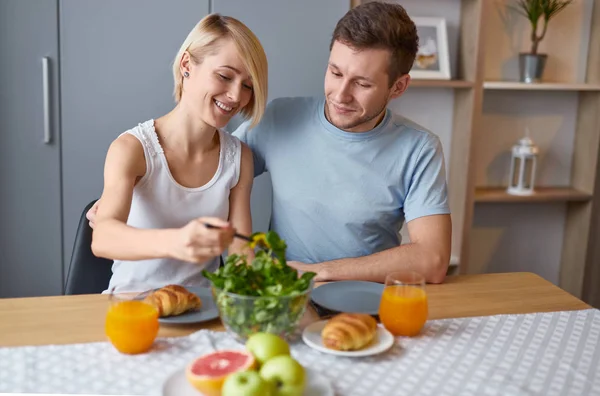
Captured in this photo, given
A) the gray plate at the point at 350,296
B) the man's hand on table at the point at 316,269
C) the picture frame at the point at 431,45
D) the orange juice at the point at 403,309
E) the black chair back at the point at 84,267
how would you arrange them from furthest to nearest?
the picture frame at the point at 431,45
the black chair back at the point at 84,267
the man's hand on table at the point at 316,269
the gray plate at the point at 350,296
the orange juice at the point at 403,309

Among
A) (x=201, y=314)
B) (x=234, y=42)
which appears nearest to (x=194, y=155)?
(x=234, y=42)

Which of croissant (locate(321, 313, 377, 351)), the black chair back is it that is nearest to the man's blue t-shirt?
the black chair back

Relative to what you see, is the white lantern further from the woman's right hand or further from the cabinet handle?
the woman's right hand

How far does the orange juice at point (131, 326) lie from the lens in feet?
3.86

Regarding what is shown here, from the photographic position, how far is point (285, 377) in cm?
100

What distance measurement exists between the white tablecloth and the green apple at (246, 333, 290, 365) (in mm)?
120

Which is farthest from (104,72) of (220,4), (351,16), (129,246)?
(129,246)

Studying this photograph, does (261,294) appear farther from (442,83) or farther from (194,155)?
(442,83)

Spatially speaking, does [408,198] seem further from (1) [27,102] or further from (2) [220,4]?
(1) [27,102]

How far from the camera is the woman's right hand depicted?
1158 millimetres

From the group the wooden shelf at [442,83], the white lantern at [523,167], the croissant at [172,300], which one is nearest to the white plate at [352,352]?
the croissant at [172,300]

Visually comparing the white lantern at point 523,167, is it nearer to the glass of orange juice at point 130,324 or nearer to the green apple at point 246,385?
the glass of orange juice at point 130,324

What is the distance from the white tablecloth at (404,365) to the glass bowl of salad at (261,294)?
84 millimetres

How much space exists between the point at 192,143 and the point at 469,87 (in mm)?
1484
